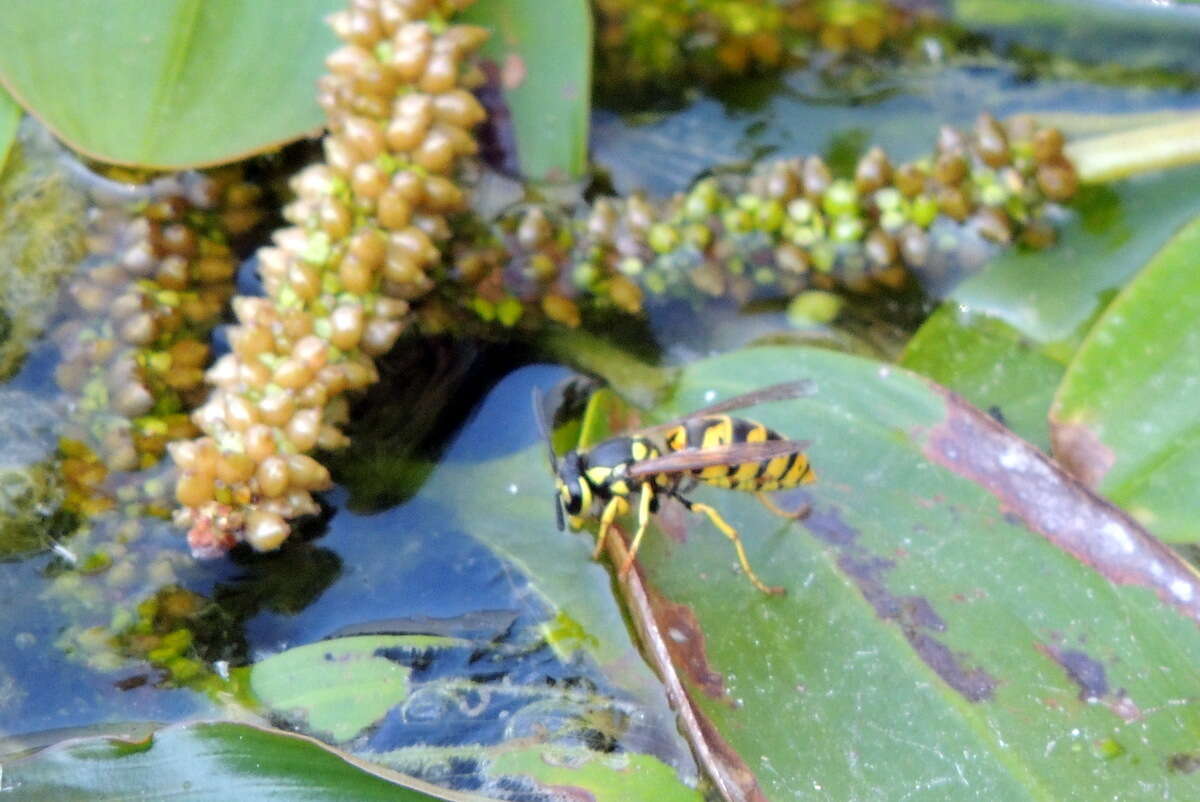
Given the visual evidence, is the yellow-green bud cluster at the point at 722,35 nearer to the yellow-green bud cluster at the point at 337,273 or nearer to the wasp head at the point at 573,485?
the yellow-green bud cluster at the point at 337,273

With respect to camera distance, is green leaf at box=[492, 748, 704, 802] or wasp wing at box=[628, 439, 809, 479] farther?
wasp wing at box=[628, 439, 809, 479]

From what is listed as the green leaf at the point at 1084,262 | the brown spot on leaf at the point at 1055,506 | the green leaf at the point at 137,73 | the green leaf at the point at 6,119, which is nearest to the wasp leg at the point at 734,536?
the brown spot on leaf at the point at 1055,506

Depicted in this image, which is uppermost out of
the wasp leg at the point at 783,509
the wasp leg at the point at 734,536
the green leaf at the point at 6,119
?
the green leaf at the point at 6,119

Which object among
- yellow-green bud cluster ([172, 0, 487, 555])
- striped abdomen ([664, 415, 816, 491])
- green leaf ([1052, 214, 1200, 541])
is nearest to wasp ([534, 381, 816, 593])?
striped abdomen ([664, 415, 816, 491])

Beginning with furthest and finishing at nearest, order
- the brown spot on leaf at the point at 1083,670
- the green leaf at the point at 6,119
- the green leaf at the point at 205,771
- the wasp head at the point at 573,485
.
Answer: the green leaf at the point at 6,119
the wasp head at the point at 573,485
the brown spot on leaf at the point at 1083,670
the green leaf at the point at 205,771

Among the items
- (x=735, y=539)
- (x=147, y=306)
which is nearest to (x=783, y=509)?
(x=735, y=539)

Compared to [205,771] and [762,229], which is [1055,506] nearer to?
[762,229]

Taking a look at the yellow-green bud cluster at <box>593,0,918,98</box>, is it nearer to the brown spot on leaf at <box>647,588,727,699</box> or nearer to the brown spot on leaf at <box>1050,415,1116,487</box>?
the brown spot on leaf at <box>1050,415,1116,487</box>

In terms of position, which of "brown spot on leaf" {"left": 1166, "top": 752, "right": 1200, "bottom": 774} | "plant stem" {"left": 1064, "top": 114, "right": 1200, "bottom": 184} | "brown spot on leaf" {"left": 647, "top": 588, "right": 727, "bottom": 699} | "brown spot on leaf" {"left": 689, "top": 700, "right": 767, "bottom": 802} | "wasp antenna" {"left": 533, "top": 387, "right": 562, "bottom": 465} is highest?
"plant stem" {"left": 1064, "top": 114, "right": 1200, "bottom": 184}

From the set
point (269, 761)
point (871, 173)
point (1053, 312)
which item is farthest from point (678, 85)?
point (269, 761)
